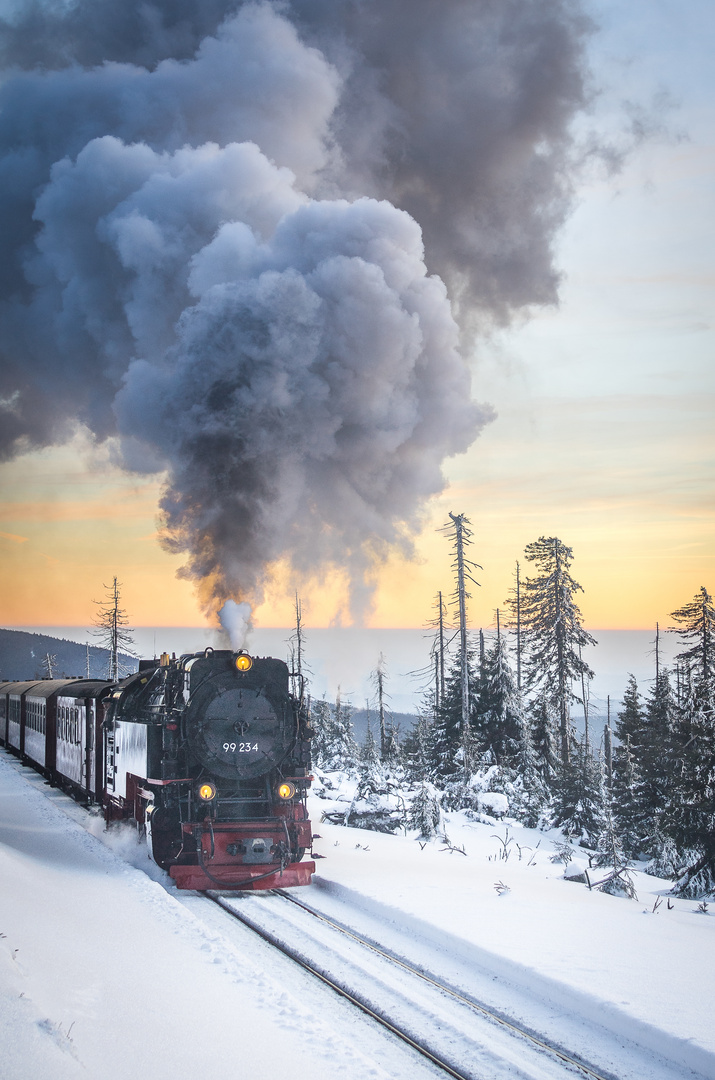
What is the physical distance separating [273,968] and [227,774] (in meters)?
3.59

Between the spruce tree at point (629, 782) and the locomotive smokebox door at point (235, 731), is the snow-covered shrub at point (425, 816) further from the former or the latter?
the locomotive smokebox door at point (235, 731)

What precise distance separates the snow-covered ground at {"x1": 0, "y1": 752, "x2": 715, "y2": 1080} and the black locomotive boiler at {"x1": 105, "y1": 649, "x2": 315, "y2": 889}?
588mm

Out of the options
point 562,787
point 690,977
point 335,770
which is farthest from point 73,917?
point 335,770

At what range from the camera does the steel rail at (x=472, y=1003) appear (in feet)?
18.7

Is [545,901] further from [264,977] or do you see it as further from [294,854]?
[264,977]

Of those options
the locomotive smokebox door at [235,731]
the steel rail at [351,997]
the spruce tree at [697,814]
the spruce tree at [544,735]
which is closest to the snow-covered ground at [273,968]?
the steel rail at [351,997]

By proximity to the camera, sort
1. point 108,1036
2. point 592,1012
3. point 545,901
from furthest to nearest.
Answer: point 545,901 → point 592,1012 → point 108,1036

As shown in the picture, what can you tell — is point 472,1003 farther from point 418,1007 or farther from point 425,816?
point 425,816

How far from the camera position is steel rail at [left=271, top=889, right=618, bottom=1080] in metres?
5.71

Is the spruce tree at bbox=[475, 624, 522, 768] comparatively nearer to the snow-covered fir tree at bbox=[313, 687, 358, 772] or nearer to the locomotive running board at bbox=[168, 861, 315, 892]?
the snow-covered fir tree at bbox=[313, 687, 358, 772]

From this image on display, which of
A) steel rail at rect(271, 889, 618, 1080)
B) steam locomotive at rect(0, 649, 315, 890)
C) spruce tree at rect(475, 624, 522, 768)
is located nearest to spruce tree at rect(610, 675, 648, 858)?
spruce tree at rect(475, 624, 522, 768)

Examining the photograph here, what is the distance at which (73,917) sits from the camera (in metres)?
8.59

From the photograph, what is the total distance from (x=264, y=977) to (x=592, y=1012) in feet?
9.28

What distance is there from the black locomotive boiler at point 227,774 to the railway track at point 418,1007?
1.23m
